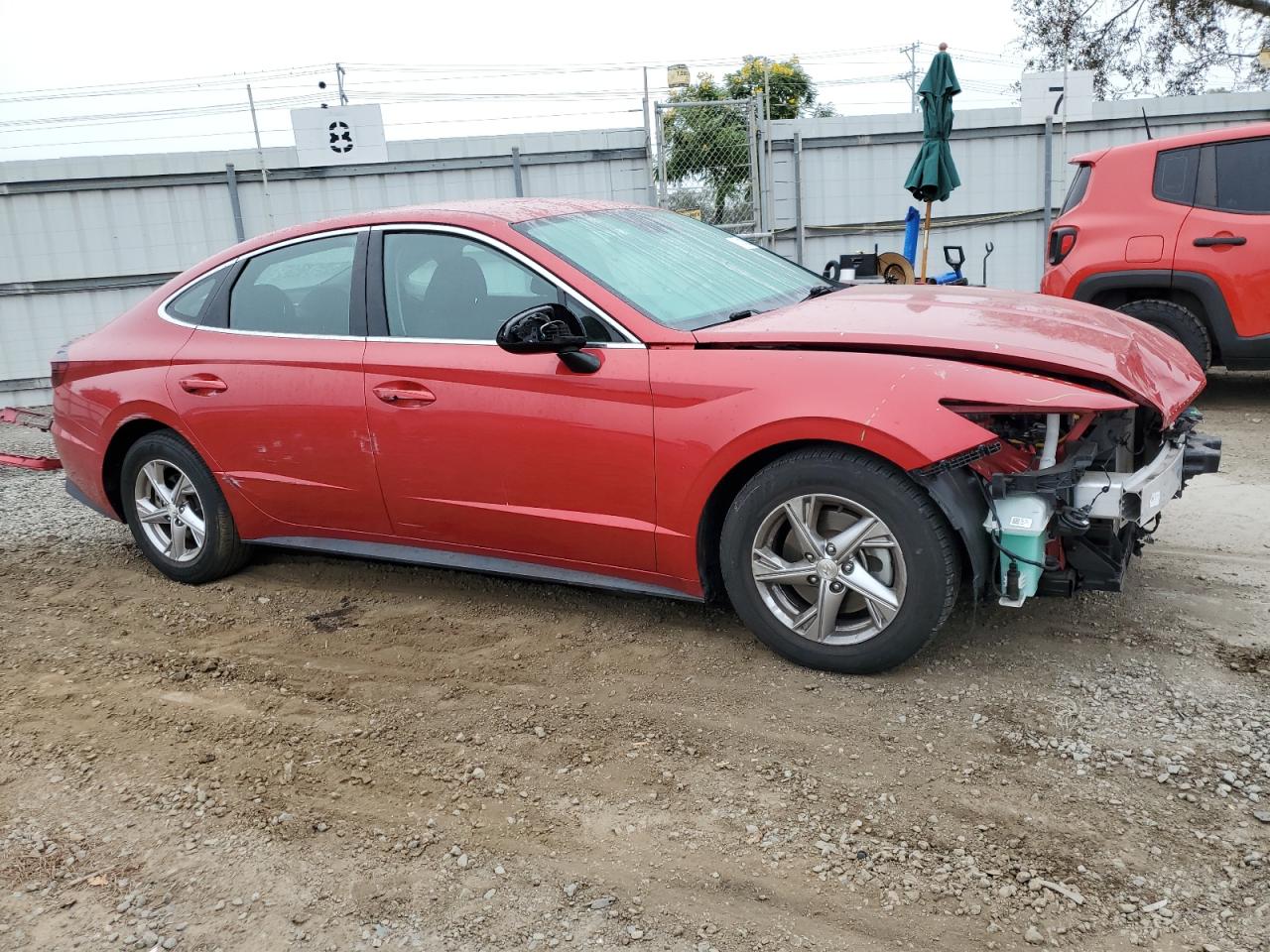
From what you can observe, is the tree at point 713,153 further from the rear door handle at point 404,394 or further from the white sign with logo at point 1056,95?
the rear door handle at point 404,394

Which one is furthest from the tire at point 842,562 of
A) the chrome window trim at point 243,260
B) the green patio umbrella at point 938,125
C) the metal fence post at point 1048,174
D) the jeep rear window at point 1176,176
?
the metal fence post at point 1048,174

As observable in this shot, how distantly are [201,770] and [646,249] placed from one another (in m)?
2.47

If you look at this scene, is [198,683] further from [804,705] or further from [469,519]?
[804,705]

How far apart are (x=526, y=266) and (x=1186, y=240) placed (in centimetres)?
534

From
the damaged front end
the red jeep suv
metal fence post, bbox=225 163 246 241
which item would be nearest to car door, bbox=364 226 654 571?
the damaged front end

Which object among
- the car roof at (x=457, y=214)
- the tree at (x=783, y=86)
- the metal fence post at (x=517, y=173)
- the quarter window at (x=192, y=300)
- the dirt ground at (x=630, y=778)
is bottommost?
the dirt ground at (x=630, y=778)

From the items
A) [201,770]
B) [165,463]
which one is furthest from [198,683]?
[165,463]

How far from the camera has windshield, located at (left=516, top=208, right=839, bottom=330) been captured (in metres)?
3.86

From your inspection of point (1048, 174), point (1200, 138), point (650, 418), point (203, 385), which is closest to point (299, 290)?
point (203, 385)

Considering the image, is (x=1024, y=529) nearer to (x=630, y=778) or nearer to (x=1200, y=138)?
(x=630, y=778)

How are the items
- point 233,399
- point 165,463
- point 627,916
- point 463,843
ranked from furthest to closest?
point 165,463
point 233,399
point 463,843
point 627,916

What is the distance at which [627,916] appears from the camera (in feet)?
8.21

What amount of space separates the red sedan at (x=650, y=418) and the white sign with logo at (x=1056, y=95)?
8817 millimetres

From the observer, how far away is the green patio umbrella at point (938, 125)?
935 centimetres
